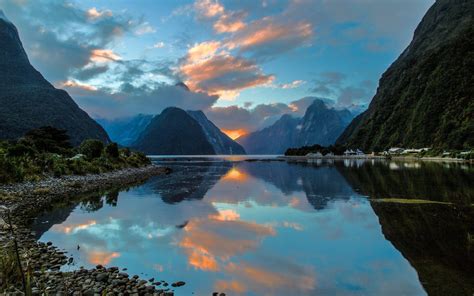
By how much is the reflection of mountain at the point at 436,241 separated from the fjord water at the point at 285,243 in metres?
0.04

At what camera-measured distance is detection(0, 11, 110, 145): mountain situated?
126m

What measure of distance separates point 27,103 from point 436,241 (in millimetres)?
167120

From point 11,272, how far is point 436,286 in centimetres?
1381

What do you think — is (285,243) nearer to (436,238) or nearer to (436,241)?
(436,241)

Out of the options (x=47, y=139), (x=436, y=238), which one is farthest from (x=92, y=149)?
(x=436, y=238)

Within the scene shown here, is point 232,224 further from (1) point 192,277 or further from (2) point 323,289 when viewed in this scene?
(2) point 323,289

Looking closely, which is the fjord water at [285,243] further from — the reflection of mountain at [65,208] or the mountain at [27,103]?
the mountain at [27,103]

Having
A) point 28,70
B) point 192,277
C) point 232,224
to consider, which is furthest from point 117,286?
point 28,70

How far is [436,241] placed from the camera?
1678cm

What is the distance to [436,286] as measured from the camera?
11633 mm

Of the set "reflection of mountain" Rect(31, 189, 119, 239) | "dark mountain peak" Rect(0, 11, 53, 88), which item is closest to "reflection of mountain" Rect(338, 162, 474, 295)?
"reflection of mountain" Rect(31, 189, 119, 239)

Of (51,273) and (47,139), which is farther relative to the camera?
(47,139)

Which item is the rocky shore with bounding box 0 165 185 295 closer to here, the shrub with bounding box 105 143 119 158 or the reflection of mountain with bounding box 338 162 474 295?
the reflection of mountain with bounding box 338 162 474 295

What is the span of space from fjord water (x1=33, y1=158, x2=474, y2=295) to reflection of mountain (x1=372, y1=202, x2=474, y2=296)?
4 cm
